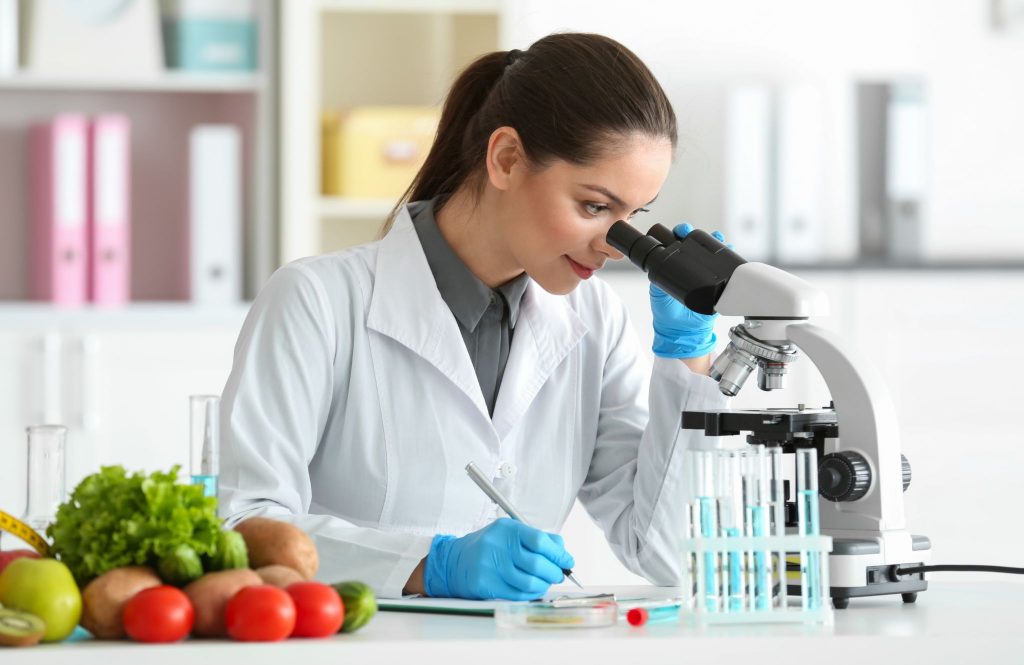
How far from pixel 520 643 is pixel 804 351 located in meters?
0.45

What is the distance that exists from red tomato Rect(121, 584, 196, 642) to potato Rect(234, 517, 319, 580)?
0.12 meters

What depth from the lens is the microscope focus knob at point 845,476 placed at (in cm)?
135

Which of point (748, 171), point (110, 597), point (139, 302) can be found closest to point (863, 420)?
point (110, 597)

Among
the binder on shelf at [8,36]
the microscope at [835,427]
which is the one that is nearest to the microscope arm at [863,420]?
the microscope at [835,427]

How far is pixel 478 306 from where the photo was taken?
185 centimetres

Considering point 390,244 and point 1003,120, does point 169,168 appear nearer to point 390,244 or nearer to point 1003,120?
point 390,244

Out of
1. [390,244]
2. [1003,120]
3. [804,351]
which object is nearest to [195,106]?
[390,244]

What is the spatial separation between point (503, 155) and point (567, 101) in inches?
4.6

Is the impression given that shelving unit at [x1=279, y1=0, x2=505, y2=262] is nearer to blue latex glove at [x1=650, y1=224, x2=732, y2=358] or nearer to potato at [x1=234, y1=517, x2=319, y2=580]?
blue latex glove at [x1=650, y1=224, x2=732, y2=358]

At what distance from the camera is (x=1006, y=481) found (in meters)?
3.25

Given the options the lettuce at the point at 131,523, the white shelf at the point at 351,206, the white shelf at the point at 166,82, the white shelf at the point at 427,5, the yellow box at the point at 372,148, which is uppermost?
the white shelf at the point at 427,5

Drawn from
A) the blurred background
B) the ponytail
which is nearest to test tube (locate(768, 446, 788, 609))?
the ponytail

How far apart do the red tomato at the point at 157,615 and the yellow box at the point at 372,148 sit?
2233mm

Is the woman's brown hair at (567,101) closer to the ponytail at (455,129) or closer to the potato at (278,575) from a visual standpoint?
the ponytail at (455,129)
